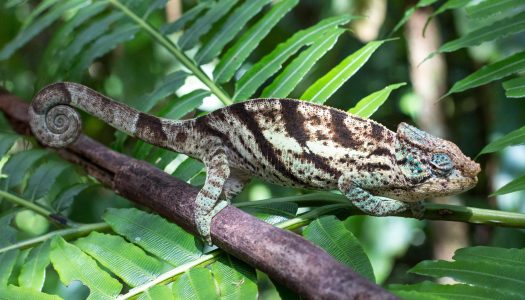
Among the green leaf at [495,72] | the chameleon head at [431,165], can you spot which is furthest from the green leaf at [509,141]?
the green leaf at [495,72]

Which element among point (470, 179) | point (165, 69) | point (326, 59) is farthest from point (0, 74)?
point (470, 179)

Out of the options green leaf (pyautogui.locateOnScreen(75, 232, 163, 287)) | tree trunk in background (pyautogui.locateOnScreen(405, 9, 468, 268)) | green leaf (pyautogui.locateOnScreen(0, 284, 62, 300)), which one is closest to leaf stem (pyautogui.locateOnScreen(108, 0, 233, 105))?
green leaf (pyautogui.locateOnScreen(75, 232, 163, 287))

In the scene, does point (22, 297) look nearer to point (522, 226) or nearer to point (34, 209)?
point (34, 209)

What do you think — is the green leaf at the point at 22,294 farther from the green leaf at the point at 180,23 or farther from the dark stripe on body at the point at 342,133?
the green leaf at the point at 180,23

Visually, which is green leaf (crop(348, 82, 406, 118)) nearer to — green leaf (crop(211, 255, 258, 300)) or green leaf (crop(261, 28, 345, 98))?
green leaf (crop(261, 28, 345, 98))

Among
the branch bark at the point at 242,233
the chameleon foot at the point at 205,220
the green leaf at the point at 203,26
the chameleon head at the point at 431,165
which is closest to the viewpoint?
the branch bark at the point at 242,233

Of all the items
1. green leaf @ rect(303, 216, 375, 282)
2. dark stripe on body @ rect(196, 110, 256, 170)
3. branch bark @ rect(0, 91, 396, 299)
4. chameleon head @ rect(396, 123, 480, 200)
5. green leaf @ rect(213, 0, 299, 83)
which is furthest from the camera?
green leaf @ rect(213, 0, 299, 83)
